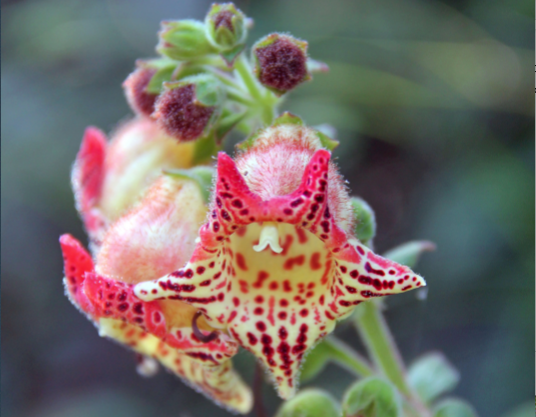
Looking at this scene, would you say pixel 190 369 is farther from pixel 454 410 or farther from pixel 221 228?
pixel 454 410

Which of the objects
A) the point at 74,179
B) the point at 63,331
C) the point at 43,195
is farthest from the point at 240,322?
the point at 63,331

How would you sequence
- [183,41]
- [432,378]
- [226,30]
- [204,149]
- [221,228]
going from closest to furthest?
[221,228] → [226,30] → [183,41] → [204,149] → [432,378]

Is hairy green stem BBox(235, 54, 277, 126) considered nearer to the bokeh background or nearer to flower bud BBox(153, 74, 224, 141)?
flower bud BBox(153, 74, 224, 141)

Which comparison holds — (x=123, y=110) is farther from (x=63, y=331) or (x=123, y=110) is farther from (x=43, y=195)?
(x=63, y=331)

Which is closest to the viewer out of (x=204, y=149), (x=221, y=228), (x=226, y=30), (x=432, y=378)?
(x=221, y=228)

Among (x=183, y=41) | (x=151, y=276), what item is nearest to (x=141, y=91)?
(x=183, y=41)

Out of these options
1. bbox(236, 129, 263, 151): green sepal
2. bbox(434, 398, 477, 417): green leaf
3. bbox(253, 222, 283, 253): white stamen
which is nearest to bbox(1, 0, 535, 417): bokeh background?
bbox(434, 398, 477, 417): green leaf

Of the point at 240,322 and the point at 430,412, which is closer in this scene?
the point at 240,322
